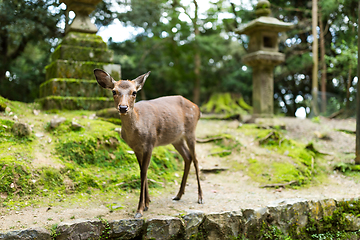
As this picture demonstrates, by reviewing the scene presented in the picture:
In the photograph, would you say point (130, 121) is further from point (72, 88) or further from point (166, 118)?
point (72, 88)

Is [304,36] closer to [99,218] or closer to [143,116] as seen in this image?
[143,116]

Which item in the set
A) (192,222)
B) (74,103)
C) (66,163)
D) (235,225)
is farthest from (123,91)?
(74,103)

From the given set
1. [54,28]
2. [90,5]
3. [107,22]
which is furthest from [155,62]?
[90,5]

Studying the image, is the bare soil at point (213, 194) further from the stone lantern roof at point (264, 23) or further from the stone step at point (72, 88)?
the stone lantern roof at point (264, 23)

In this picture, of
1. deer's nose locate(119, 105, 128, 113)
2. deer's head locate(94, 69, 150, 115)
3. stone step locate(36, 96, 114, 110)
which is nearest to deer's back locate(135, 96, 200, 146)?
deer's head locate(94, 69, 150, 115)

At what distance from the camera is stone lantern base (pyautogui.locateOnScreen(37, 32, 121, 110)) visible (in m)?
6.91

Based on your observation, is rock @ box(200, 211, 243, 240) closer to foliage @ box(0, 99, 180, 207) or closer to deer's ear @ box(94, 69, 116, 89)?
foliage @ box(0, 99, 180, 207)

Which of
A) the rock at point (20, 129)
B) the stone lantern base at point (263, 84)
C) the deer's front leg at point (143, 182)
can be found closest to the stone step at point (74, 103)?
the rock at point (20, 129)

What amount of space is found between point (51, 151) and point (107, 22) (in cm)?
897

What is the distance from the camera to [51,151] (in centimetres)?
490

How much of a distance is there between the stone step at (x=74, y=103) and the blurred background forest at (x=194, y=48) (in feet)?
11.2

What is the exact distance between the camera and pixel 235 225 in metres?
3.97

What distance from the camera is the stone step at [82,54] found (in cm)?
718

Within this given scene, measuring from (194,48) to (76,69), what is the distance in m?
10.1
